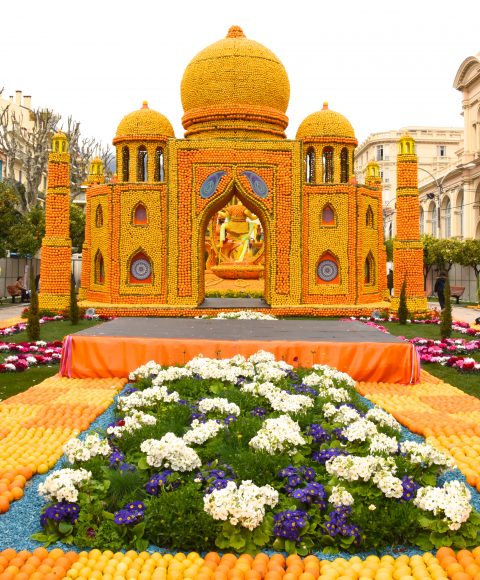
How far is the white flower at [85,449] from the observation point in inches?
232

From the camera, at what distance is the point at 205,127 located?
27.2 m

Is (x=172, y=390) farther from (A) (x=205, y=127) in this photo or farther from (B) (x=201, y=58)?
(B) (x=201, y=58)

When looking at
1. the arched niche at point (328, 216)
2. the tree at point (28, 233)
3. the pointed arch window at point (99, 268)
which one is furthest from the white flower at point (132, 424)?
the tree at point (28, 233)

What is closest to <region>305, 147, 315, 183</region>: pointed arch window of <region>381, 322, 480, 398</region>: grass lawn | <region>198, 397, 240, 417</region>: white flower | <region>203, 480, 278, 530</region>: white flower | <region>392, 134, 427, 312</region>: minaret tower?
<region>392, 134, 427, 312</region>: minaret tower

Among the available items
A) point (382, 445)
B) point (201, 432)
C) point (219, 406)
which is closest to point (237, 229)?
point (219, 406)

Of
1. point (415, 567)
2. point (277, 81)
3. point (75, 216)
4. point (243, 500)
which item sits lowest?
point (415, 567)

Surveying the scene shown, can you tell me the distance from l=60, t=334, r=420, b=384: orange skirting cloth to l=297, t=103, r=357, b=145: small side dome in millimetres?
17059

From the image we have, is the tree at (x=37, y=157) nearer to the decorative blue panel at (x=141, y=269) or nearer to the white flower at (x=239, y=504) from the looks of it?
the decorative blue panel at (x=141, y=269)

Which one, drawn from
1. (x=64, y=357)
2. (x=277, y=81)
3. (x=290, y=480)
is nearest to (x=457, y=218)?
(x=277, y=81)

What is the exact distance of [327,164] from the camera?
2769cm

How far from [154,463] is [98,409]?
324cm

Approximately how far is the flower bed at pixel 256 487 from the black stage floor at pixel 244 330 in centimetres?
450

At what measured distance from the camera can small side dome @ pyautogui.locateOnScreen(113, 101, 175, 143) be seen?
26812 millimetres

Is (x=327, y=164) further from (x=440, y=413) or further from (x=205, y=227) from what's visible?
(x=440, y=413)
